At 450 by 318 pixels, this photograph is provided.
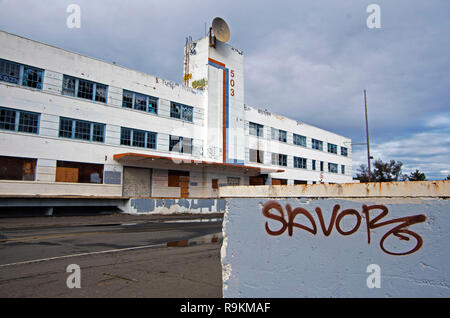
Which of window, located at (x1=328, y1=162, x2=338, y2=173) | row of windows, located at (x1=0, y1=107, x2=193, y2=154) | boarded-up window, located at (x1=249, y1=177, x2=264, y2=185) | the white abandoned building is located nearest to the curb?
the white abandoned building

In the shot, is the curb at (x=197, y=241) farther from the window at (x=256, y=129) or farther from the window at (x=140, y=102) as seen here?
the window at (x=256, y=129)

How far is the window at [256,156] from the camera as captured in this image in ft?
112

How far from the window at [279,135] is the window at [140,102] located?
15.7m

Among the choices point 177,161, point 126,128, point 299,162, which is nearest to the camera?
point 126,128

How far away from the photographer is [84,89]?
22.8 m

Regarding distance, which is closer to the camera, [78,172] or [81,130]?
[78,172]

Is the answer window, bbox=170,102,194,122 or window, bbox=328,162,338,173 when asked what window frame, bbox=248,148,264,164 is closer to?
window, bbox=170,102,194,122

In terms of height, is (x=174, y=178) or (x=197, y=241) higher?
(x=174, y=178)

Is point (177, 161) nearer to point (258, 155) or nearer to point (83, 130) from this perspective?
point (83, 130)

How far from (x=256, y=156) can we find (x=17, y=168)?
21.9 m

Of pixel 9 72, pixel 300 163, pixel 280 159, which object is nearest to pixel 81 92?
pixel 9 72
